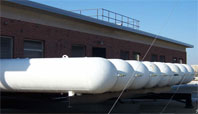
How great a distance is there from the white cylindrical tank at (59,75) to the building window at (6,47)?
477 centimetres

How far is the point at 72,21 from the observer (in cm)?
1778

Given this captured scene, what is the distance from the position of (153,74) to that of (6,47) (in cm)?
650

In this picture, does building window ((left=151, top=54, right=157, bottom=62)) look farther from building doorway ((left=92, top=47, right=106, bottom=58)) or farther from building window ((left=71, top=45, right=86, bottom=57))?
building window ((left=71, top=45, right=86, bottom=57))

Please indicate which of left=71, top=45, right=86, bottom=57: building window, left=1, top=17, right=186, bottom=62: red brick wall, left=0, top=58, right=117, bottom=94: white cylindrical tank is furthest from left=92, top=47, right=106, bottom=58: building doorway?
left=0, top=58, right=117, bottom=94: white cylindrical tank

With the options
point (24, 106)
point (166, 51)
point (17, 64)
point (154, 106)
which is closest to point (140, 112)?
point (154, 106)

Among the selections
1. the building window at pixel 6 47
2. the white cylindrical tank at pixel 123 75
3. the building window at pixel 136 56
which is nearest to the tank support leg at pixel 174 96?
the white cylindrical tank at pixel 123 75

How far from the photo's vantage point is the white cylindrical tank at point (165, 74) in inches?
468

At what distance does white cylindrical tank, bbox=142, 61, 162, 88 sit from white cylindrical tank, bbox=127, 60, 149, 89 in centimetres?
37

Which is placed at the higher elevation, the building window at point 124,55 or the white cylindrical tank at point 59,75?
the building window at point 124,55

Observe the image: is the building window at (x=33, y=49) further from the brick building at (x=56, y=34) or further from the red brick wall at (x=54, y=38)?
the red brick wall at (x=54, y=38)

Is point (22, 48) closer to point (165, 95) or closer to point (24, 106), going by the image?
point (24, 106)

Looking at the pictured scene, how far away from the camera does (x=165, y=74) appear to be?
12062mm

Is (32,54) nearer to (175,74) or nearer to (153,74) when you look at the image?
(153,74)

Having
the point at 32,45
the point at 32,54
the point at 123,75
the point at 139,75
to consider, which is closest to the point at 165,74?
the point at 139,75
